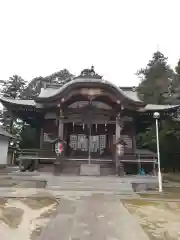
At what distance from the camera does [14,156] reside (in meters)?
33.1

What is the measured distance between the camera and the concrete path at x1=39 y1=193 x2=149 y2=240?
15.1 feet

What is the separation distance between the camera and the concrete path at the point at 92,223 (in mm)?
4602

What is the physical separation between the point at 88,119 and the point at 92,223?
11132mm

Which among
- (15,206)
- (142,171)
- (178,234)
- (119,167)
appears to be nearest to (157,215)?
(178,234)

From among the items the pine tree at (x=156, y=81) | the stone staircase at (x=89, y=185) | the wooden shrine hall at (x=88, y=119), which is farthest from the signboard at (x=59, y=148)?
the pine tree at (x=156, y=81)

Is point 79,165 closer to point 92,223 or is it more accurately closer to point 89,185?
point 89,185

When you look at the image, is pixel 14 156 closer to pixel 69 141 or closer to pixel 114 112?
pixel 69 141

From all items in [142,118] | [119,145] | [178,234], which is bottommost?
[178,234]

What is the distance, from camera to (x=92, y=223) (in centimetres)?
545

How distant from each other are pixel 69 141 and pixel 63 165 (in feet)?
10.1

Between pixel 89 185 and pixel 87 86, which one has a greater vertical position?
Answer: pixel 87 86

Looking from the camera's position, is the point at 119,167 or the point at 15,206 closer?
the point at 15,206

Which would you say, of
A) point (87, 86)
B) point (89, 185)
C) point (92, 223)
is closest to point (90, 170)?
point (89, 185)

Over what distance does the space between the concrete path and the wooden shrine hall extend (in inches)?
314
